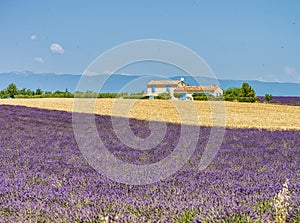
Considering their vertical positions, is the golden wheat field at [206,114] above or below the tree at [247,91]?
below

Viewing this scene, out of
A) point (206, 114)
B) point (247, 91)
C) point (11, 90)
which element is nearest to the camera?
point (206, 114)

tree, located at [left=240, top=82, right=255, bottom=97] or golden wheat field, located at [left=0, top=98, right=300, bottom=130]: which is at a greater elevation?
tree, located at [left=240, top=82, right=255, bottom=97]

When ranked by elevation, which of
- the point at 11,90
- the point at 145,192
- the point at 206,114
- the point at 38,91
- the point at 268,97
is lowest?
the point at 145,192

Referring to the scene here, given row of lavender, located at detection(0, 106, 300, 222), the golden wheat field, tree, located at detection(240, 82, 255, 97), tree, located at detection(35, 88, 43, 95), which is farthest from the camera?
tree, located at detection(35, 88, 43, 95)

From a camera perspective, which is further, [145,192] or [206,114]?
[206,114]

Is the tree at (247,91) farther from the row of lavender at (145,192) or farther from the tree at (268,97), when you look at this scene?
the row of lavender at (145,192)

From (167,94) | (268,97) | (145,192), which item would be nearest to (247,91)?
(268,97)

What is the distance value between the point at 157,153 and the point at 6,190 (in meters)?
3.47

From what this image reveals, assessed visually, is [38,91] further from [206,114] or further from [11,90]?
[206,114]

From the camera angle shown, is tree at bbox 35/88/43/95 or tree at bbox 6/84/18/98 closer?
tree at bbox 35/88/43/95

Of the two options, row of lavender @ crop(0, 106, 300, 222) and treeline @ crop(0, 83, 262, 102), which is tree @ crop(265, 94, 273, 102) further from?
row of lavender @ crop(0, 106, 300, 222)

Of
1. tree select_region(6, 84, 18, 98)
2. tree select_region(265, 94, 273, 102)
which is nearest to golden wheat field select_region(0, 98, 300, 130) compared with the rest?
tree select_region(265, 94, 273, 102)

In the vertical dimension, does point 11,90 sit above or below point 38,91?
above

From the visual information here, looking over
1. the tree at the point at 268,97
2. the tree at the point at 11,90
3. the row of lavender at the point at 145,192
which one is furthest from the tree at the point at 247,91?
the row of lavender at the point at 145,192
